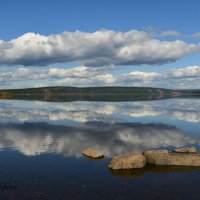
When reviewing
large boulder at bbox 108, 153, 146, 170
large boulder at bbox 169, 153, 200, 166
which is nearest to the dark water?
large boulder at bbox 108, 153, 146, 170

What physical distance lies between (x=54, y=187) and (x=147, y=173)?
9.25 m

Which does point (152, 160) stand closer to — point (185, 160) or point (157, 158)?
point (157, 158)

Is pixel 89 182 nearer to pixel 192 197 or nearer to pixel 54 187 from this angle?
pixel 54 187

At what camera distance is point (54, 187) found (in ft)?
81.3

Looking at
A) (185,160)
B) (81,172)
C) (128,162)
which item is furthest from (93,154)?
(185,160)

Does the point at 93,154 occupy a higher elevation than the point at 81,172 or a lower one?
higher

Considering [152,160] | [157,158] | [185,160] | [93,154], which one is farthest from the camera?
[93,154]

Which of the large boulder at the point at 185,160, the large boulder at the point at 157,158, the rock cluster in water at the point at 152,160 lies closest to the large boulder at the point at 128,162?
the rock cluster in water at the point at 152,160

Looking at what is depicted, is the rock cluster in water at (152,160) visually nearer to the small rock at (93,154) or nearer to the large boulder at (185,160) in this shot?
the large boulder at (185,160)

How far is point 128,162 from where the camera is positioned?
30.6m

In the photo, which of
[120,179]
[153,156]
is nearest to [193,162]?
[153,156]

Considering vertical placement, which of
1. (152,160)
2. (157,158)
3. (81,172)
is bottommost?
(81,172)

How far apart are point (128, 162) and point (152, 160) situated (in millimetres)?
3290

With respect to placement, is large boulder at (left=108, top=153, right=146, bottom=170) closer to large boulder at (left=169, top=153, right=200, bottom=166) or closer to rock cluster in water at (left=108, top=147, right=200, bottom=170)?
rock cluster in water at (left=108, top=147, right=200, bottom=170)
